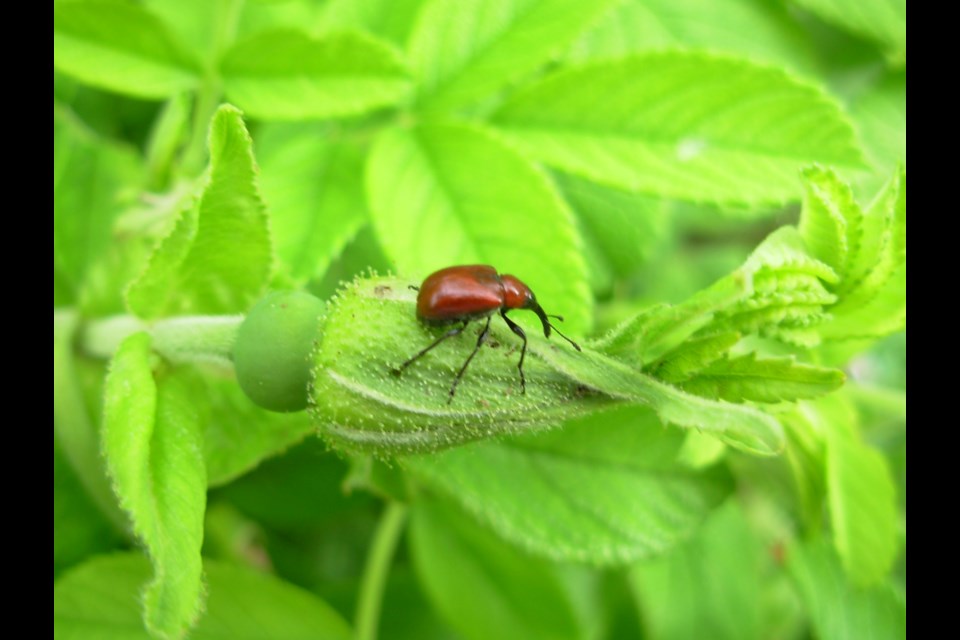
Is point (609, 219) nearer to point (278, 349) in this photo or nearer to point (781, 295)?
point (781, 295)

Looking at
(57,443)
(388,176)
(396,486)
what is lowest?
(57,443)

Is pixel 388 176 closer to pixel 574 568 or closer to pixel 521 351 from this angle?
pixel 521 351

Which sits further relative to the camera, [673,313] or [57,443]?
[57,443]

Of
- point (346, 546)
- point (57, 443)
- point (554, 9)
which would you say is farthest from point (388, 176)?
point (346, 546)

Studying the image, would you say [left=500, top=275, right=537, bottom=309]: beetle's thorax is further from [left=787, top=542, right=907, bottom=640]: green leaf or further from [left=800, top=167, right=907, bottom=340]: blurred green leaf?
[left=787, top=542, right=907, bottom=640]: green leaf

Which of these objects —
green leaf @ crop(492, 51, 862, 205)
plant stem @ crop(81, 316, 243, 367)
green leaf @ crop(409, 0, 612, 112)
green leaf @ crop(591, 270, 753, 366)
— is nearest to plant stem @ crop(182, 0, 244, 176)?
green leaf @ crop(409, 0, 612, 112)

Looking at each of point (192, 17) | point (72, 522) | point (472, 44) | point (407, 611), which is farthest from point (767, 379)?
point (192, 17)
